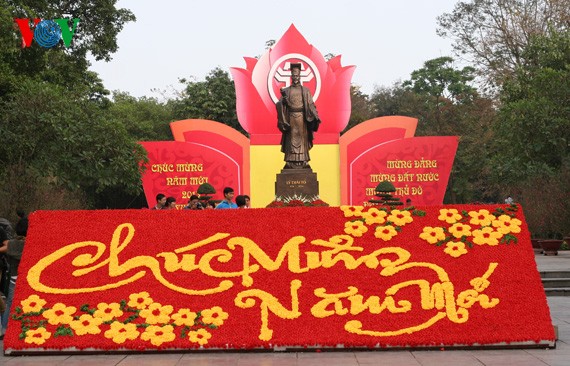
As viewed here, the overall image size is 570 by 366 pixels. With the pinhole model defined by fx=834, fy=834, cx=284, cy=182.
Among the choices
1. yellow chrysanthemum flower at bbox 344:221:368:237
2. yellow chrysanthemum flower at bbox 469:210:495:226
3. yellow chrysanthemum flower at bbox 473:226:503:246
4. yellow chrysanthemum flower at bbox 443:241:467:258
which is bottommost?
yellow chrysanthemum flower at bbox 443:241:467:258

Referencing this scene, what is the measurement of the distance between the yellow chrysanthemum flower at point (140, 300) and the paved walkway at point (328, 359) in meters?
0.50

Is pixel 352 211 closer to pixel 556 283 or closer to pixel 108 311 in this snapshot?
pixel 108 311

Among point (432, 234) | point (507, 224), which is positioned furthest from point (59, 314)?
point (507, 224)

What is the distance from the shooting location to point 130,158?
21531 mm

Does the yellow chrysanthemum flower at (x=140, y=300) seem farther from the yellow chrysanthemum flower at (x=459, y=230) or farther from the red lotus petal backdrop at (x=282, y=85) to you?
the red lotus petal backdrop at (x=282, y=85)

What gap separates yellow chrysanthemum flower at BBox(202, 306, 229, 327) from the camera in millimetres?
7117

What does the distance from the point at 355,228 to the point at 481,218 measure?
→ 3.90 feet

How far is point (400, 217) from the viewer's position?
7.77 metres

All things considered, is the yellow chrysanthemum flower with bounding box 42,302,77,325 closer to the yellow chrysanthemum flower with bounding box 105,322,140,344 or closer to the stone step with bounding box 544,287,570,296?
the yellow chrysanthemum flower with bounding box 105,322,140,344

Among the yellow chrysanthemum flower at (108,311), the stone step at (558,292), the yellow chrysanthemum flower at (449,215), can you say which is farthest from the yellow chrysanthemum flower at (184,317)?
the stone step at (558,292)

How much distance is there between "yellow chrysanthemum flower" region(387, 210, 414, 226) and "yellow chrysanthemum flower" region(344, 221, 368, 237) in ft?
0.88

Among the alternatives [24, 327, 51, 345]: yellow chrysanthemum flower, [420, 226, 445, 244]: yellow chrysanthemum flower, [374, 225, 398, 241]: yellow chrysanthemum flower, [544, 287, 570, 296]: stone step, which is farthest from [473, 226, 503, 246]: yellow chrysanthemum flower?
[544, 287, 570, 296]: stone step

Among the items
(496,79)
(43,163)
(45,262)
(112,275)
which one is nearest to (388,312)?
(112,275)

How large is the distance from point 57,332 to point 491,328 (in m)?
3.68
